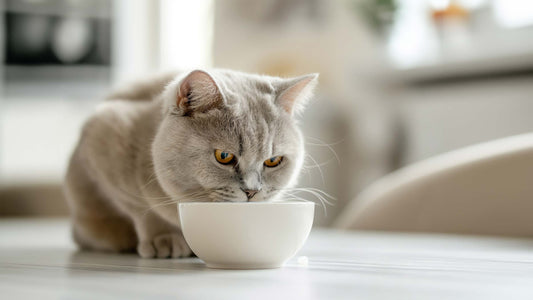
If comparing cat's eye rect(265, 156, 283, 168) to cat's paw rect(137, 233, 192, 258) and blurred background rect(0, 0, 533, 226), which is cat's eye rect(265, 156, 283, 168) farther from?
blurred background rect(0, 0, 533, 226)

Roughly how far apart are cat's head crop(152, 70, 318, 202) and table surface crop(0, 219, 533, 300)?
0.49ft

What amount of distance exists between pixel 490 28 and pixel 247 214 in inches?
101

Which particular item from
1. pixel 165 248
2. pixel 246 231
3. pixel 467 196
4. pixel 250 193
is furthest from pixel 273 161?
pixel 467 196

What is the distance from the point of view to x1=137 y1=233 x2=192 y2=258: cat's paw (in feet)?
3.37

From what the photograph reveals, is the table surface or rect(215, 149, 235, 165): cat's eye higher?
rect(215, 149, 235, 165): cat's eye

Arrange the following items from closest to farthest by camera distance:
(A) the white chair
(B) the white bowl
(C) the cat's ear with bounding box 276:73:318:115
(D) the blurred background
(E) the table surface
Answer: (E) the table surface
(B) the white bowl
(C) the cat's ear with bounding box 276:73:318:115
(A) the white chair
(D) the blurred background

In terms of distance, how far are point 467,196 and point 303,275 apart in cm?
97

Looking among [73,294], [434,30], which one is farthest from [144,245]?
[434,30]

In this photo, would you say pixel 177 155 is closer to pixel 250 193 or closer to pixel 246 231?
pixel 250 193

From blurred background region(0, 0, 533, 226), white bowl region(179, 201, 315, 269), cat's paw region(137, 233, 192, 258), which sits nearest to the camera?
white bowl region(179, 201, 315, 269)

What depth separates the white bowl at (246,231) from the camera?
2.58 feet

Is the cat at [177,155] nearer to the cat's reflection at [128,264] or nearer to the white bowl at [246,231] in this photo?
the cat's reflection at [128,264]

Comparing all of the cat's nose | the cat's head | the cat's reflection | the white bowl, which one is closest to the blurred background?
the cat's head

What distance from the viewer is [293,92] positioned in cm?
120
